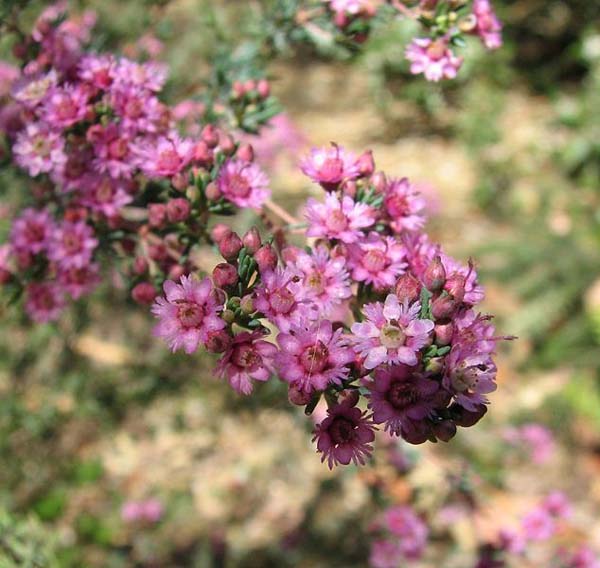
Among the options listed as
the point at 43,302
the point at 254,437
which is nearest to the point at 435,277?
the point at 43,302

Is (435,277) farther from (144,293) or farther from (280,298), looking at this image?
(144,293)

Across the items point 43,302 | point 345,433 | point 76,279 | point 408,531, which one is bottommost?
point 408,531

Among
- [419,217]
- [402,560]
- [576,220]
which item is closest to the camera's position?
[419,217]

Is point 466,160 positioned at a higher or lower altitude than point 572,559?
lower

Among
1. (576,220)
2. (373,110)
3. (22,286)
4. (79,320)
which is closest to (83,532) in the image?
(79,320)

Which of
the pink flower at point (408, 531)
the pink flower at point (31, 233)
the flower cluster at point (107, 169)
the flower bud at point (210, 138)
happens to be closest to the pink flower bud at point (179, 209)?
the flower cluster at point (107, 169)

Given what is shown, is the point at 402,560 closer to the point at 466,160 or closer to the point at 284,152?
the point at 284,152
